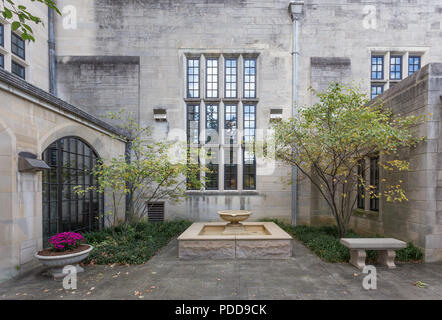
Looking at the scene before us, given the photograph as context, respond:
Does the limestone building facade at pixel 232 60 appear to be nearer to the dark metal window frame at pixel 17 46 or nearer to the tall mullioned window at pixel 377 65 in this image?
the tall mullioned window at pixel 377 65

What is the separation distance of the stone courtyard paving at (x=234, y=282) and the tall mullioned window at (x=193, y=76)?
26.2 feet

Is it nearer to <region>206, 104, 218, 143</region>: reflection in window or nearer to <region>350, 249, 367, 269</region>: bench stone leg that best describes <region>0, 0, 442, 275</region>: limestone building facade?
<region>206, 104, 218, 143</region>: reflection in window

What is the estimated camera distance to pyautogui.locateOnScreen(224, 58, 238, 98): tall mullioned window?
1154cm

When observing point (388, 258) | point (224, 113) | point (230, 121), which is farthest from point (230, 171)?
point (388, 258)

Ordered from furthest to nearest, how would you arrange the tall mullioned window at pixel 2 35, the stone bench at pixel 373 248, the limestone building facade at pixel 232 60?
the limestone building facade at pixel 232 60, the tall mullioned window at pixel 2 35, the stone bench at pixel 373 248

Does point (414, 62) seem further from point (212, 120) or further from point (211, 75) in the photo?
point (212, 120)

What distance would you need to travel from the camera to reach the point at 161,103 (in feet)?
37.3

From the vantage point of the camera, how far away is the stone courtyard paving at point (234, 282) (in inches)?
183

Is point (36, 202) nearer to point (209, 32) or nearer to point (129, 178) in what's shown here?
point (129, 178)

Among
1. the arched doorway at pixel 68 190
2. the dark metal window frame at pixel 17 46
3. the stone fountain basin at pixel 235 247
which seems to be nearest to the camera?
the stone fountain basin at pixel 235 247

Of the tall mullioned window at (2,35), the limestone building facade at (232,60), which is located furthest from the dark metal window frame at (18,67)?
the limestone building facade at (232,60)

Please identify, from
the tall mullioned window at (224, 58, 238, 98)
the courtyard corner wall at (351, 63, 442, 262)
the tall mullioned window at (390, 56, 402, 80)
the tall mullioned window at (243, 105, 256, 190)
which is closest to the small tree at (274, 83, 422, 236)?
the courtyard corner wall at (351, 63, 442, 262)

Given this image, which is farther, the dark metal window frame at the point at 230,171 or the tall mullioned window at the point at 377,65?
the tall mullioned window at the point at 377,65

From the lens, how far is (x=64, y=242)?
564 cm
